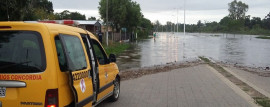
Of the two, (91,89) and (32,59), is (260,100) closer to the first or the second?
(91,89)

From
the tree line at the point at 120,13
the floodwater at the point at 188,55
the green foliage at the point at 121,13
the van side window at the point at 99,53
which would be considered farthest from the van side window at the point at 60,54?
the green foliage at the point at 121,13

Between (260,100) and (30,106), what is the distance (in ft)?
18.3

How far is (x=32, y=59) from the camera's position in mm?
4320

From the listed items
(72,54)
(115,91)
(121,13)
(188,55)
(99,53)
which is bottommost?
(188,55)

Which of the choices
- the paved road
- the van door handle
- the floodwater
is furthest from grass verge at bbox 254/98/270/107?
the floodwater

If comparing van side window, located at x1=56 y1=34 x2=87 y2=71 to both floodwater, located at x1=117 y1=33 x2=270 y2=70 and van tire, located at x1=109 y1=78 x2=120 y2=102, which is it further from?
floodwater, located at x1=117 y1=33 x2=270 y2=70

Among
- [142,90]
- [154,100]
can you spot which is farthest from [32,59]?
[142,90]

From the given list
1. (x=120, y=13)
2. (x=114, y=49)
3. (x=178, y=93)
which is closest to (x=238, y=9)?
(x=120, y=13)

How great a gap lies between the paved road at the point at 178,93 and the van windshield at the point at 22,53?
3332 millimetres

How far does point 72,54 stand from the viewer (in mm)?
4926

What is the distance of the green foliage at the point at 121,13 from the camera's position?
48156 millimetres

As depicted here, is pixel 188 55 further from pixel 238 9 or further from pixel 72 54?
pixel 238 9

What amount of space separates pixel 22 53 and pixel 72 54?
79cm

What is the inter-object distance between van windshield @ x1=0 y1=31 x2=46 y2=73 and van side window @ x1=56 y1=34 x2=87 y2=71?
1.05 feet
